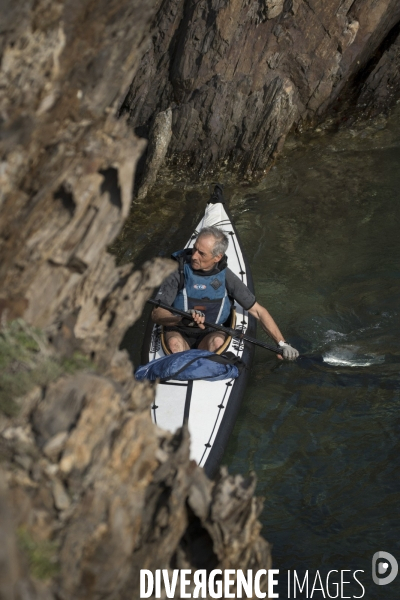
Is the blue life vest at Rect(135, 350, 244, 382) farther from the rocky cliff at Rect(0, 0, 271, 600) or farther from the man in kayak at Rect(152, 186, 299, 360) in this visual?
the rocky cliff at Rect(0, 0, 271, 600)

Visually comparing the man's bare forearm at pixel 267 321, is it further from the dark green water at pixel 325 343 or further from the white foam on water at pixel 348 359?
the white foam on water at pixel 348 359

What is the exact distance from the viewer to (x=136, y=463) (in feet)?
14.5

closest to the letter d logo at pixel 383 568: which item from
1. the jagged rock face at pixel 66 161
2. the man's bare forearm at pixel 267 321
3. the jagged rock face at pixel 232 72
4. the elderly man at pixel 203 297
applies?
→ the elderly man at pixel 203 297

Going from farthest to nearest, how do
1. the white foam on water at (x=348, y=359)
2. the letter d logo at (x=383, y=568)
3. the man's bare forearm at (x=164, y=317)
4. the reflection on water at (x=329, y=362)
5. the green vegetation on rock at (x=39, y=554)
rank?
the white foam on water at (x=348, y=359) < the man's bare forearm at (x=164, y=317) < the reflection on water at (x=329, y=362) < the letter d logo at (x=383, y=568) < the green vegetation on rock at (x=39, y=554)

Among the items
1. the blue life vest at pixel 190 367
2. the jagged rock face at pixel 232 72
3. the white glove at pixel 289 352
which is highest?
the jagged rock face at pixel 232 72

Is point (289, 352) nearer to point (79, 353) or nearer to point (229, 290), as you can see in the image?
point (229, 290)

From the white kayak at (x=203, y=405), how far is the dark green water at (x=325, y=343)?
38cm

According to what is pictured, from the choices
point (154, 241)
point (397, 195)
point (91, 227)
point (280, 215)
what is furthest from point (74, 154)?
point (397, 195)

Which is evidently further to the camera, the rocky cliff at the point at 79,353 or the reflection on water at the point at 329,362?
the reflection on water at the point at 329,362

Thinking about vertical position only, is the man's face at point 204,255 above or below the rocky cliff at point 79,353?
above

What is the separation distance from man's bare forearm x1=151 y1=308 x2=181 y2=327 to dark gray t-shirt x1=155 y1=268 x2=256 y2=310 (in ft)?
0.50

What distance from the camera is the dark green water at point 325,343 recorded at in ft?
23.7

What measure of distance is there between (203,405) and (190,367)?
53 cm

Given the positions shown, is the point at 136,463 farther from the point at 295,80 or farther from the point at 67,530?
the point at 295,80
